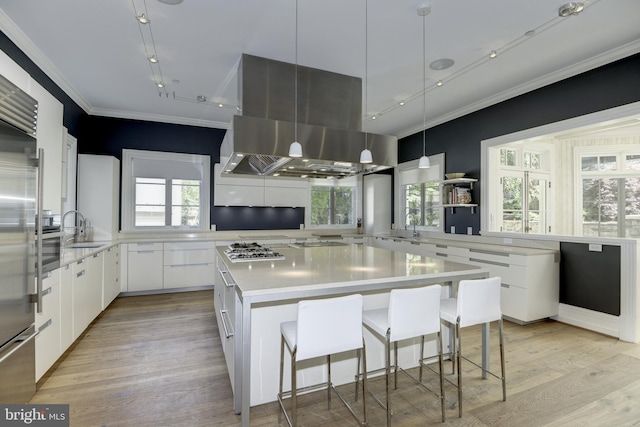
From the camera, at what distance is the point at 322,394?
2215 mm

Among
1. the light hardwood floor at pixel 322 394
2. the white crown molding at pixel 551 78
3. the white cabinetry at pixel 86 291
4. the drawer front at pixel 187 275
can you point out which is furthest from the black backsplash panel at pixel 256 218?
the white crown molding at pixel 551 78

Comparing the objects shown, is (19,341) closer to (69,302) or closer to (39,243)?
(39,243)

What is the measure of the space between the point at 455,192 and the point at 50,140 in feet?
16.0

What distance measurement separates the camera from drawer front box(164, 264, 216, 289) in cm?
488

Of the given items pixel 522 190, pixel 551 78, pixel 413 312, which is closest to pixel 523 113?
pixel 551 78

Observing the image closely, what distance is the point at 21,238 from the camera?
6.07ft

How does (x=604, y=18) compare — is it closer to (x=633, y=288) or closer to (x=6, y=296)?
(x=633, y=288)

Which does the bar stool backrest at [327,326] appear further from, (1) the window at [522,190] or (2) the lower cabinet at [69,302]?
(1) the window at [522,190]

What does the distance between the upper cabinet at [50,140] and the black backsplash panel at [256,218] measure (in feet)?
9.91

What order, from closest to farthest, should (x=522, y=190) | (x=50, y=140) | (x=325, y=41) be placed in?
(x=50, y=140) < (x=325, y=41) < (x=522, y=190)

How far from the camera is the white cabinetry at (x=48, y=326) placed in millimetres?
2252

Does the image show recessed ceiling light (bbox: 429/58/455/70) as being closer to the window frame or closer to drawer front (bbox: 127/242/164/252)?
the window frame

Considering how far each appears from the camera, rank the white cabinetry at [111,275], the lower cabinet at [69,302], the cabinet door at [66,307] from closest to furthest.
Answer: the lower cabinet at [69,302]
the cabinet door at [66,307]
the white cabinetry at [111,275]

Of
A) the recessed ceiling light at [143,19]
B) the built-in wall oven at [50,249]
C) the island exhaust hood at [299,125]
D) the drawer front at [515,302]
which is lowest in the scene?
the drawer front at [515,302]
